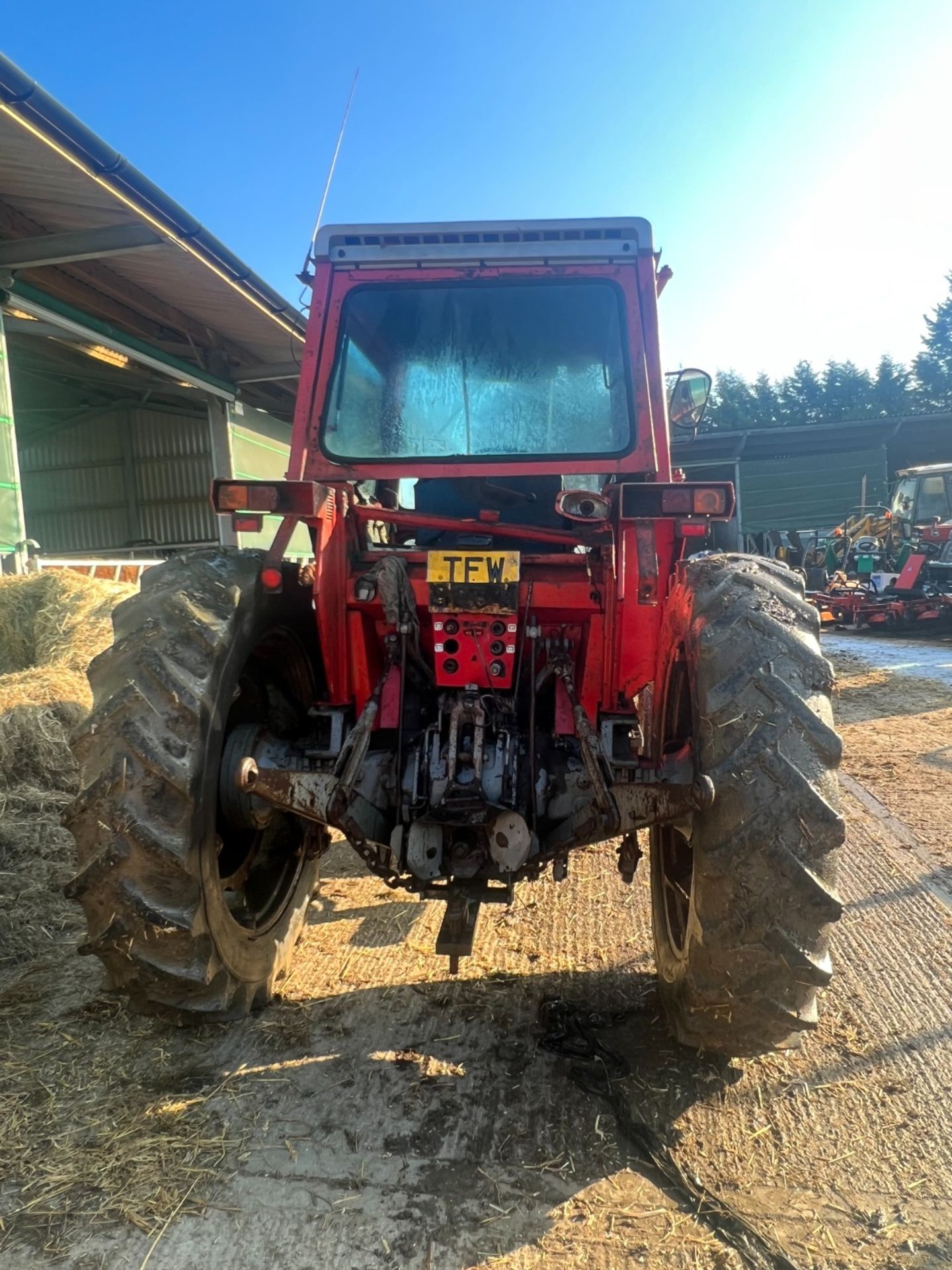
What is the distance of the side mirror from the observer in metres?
3.39

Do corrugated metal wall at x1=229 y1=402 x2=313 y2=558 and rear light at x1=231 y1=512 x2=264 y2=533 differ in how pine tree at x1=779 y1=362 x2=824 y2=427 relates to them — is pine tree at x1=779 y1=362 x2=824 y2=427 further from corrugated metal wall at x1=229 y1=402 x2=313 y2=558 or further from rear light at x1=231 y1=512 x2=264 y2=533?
rear light at x1=231 y1=512 x2=264 y2=533

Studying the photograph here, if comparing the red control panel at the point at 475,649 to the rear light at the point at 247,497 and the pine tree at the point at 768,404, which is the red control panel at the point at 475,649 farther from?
the pine tree at the point at 768,404

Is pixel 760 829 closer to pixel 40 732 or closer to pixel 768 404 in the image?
pixel 40 732

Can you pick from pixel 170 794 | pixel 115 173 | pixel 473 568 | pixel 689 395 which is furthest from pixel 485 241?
pixel 115 173

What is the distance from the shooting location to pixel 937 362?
54.0m

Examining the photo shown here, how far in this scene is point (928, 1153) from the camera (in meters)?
2.14

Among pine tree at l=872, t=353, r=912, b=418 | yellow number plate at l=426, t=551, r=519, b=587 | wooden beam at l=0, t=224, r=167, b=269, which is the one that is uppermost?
pine tree at l=872, t=353, r=912, b=418

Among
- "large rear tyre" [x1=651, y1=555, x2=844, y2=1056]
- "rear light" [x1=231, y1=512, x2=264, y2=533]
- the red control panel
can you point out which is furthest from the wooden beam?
"large rear tyre" [x1=651, y1=555, x2=844, y2=1056]

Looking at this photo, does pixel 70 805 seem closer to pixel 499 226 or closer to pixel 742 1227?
pixel 742 1227

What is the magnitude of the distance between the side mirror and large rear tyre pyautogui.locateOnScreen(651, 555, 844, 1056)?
1.32 m

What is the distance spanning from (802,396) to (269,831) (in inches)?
2528

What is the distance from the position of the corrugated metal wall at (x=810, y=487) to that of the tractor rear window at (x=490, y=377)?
27.6 m

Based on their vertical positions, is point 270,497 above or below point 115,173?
below

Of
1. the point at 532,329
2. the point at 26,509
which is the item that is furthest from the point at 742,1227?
the point at 26,509
